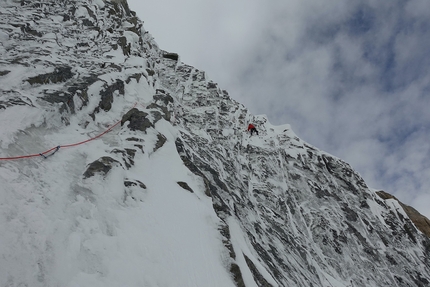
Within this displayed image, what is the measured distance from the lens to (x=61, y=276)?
4090mm

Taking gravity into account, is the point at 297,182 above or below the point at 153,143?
above

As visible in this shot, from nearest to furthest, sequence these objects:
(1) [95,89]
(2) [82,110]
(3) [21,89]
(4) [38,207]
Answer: (4) [38,207] < (3) [21,89] < (2) [82,110] < (1) [95,89]

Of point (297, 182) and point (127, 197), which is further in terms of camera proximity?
point (297, 182)

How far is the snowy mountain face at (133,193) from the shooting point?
16.1ft

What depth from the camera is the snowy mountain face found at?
491cm

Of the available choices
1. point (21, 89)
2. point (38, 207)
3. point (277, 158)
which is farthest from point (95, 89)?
point (277, 158)

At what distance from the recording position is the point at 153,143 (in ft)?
36.3

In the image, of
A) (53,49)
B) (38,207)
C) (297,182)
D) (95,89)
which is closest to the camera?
(38,207)

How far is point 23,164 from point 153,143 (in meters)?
5.51

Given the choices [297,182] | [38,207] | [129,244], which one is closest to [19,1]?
[38,207]

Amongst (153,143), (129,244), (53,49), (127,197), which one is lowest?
(129,244)

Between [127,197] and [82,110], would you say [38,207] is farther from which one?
[82,110]

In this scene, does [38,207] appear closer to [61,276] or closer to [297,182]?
[61,276]

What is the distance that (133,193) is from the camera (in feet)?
24.3
